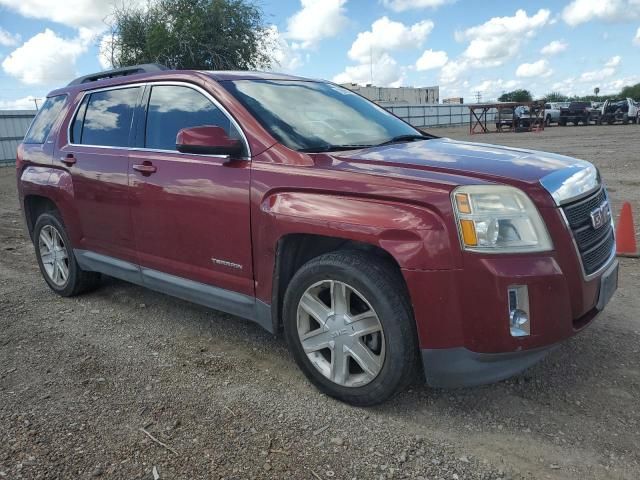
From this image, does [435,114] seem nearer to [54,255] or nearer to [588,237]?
[54,255]

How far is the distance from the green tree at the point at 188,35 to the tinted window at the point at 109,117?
2122 centimetres

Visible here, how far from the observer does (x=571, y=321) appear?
8.60ft

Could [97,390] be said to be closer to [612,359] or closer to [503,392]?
[503,392]

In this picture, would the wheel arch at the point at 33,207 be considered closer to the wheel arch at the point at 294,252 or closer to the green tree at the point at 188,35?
Answer: the wheel arch at the point at 294,252

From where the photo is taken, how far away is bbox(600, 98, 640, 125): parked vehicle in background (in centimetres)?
3616

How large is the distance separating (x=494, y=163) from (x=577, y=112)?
39.0m

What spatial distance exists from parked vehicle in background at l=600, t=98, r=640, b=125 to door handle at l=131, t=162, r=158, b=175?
39.0 meters

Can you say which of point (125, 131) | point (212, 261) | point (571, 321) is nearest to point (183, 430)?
point (212, 261)

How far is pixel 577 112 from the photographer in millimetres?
Answer: 37312

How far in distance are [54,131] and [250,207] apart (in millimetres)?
2660

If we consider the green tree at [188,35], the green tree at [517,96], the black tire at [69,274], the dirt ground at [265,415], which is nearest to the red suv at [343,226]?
the dirt ground at [265,415]

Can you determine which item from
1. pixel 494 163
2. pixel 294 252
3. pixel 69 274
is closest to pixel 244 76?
pixel 294 252

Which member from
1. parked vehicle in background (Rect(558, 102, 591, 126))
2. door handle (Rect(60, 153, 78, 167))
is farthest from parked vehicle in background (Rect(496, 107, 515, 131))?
door handle (Rect(60, 153, 78, 167))

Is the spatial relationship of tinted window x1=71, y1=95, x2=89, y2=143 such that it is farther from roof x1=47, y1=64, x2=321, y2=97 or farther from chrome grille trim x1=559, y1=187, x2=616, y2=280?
chrome grille trim x1=559, y1=187, x2=616, y2=280
